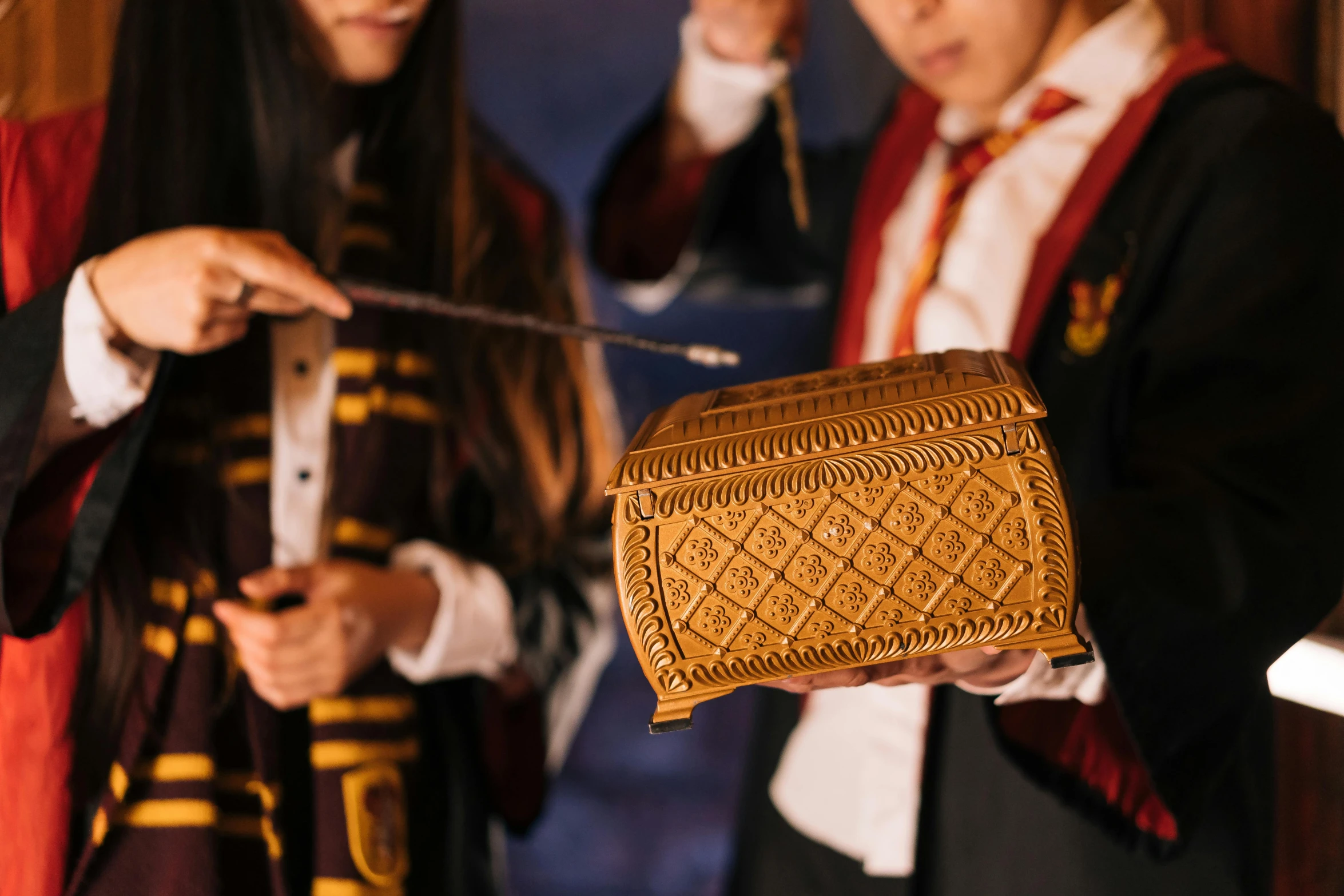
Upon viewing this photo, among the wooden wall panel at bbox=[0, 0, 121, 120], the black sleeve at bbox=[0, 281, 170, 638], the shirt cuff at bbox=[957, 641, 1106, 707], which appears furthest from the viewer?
the wooden wall panel at bbox=[0, 0, 121, 120]

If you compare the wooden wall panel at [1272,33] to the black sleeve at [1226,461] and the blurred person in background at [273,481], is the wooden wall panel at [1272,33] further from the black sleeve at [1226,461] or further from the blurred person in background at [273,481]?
the blurred person in background at [273,481]

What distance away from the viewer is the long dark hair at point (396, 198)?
1.28 metres

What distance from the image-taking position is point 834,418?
35.0 inches

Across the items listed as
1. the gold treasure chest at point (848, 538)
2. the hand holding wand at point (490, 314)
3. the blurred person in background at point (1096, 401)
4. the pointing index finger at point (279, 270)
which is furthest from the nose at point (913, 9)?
the pointing index finger at point (279, 270)

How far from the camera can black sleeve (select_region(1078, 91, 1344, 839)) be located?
100 cm

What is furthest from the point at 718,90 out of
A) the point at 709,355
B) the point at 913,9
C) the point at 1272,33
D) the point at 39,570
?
the point at 39,570

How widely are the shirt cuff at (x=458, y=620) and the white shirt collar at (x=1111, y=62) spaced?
0.94m

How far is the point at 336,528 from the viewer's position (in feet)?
4.53

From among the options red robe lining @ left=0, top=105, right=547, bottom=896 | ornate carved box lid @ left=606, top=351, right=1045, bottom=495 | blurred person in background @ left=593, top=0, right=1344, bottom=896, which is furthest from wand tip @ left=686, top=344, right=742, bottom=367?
red robe lining @ left=0, top=105, right=547, bottom=896

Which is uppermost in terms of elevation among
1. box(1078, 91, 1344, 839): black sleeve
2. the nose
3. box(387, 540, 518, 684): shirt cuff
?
the nose

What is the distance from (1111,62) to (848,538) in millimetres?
805

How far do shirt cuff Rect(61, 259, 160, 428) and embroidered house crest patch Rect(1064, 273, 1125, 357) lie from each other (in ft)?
3.48

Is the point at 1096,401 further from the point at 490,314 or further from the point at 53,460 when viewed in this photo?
the point at 53,460

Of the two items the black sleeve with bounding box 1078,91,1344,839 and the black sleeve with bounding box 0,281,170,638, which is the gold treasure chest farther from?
the black sleeve with bounding box 0,281,170,638
